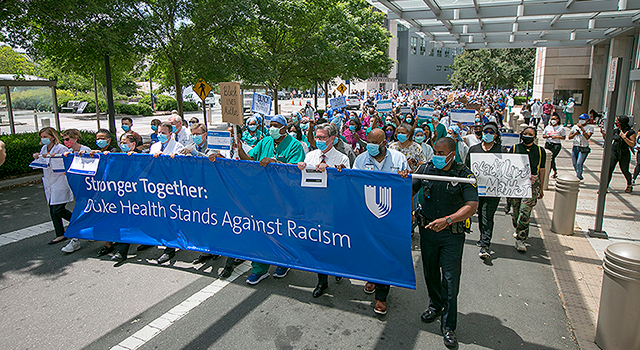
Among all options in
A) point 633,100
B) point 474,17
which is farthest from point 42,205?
point 633,100

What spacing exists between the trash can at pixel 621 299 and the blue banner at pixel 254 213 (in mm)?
1789

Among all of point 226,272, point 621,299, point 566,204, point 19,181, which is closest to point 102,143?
point 226,272

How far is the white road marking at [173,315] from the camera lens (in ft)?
13.4

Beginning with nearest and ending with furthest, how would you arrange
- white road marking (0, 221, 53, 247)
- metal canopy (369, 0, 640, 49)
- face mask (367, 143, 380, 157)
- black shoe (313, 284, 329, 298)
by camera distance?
face mask (367, 143, 380, 157), black shoe (313, 284, 329, 298), white road marking (0, 221, 53, 247), metal canopy (369, 0, 640, 49)

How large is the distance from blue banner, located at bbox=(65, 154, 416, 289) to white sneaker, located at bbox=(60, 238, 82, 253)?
20cm

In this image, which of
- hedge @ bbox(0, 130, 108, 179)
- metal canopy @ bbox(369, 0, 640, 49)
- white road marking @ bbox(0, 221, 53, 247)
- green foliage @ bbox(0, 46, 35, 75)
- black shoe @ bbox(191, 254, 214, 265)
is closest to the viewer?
black shoe @ bbox(191, 254, 214, 265)

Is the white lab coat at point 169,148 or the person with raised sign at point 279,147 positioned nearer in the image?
the person with raised sign at point 279,147

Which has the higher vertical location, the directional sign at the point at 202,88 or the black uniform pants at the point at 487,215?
the directional sign at the point at 202,88

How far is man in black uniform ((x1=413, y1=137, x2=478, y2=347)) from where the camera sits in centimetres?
394

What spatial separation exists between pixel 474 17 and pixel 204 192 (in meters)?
10.2

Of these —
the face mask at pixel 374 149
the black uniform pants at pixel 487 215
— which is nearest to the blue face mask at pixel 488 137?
the black uniform pants at pixel 487 215

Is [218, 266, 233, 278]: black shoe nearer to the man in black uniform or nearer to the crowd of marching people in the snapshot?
the crowd of marching people

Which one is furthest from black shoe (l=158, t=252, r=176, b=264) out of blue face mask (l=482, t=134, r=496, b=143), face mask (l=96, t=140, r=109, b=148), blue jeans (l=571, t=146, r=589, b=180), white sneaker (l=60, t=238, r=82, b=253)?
blue jeans (l=571, t=146, r=589, b=180)

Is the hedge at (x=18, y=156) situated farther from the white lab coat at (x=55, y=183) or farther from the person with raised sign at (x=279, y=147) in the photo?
the person with raised sign at (x=279, y=147)
